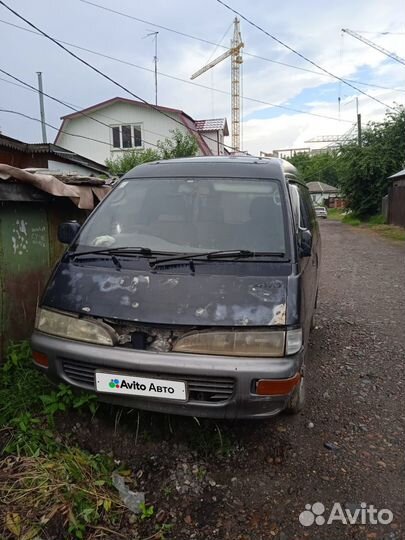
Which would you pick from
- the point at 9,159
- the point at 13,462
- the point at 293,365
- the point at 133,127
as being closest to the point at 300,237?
the point at 293,365

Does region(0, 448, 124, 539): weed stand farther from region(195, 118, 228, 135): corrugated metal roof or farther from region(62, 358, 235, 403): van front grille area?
region(195, 118, 228, 135): corrugated metal roof

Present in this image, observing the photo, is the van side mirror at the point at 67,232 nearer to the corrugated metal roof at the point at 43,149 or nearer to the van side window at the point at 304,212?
the van side window at the point at 304,212

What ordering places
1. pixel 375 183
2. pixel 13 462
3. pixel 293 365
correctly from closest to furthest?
1. pixel 293 365
2. pixel 13 462
3. pixel 375 183

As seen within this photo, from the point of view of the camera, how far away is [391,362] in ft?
13.0

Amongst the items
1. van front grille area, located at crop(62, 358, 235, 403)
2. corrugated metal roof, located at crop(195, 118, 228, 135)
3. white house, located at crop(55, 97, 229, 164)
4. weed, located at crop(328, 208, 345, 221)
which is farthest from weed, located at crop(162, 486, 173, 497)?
weed, located at crop(328, 208, 345, 221)

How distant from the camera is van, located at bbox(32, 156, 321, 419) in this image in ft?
6.99

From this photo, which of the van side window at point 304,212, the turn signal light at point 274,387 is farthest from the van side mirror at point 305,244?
the turn signal light at point 274,387

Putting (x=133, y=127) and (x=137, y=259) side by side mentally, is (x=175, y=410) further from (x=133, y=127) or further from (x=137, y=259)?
(x=133, y=127)

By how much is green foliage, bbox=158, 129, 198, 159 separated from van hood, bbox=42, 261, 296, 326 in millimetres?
17009

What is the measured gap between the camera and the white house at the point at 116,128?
834 inches

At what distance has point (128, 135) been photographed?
2170 cm

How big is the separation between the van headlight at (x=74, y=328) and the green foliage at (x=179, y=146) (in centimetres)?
1706

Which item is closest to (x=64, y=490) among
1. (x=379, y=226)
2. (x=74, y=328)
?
(x=74, y=328)

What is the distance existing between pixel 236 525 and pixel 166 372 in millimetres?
835
